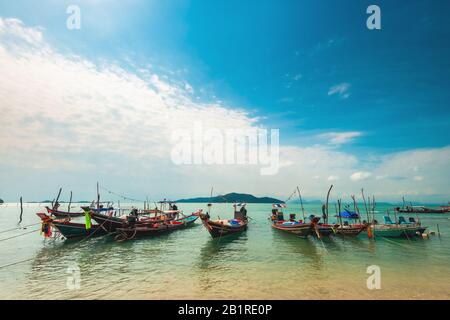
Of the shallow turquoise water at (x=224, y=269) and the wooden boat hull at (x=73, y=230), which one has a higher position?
the wooden boat hull at (x=73, y=230)

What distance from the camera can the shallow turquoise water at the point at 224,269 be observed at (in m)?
12.0

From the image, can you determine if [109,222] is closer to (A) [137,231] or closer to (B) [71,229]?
(A) [137,231]

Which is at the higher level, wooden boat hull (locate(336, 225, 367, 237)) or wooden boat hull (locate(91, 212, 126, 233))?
wooden boat hull (locate(91, 212, 126, 233))

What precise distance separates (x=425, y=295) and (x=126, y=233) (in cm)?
2607

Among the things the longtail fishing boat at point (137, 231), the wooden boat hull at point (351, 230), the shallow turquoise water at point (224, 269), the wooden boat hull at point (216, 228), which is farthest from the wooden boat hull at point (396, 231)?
the longtail fishing boat at point (137, 231)

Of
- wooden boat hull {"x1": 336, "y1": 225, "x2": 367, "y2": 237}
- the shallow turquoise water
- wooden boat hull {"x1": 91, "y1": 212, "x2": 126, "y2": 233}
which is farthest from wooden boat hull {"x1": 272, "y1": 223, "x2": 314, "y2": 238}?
wooden boat hull {"x1": 91, "y1": 212, "x2": 126, "y2": 233}

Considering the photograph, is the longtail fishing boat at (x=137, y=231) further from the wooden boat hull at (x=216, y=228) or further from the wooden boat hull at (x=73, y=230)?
the wooden boat hull at (x=216, y=228)

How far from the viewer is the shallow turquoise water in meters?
12.0

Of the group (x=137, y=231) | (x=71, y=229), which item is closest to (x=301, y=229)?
(x=137, y=231)

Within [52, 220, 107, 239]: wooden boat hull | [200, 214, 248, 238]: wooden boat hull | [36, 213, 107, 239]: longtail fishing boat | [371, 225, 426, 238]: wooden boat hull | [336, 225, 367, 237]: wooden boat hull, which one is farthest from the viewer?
[371, 225, 426, 238]: wooden boat hull

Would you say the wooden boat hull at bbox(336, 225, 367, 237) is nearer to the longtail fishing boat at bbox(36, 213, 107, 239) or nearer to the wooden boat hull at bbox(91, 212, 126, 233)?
the wooden boat hull at bbox(91, 212, 126, 233)

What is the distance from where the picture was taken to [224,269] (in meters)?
15.9

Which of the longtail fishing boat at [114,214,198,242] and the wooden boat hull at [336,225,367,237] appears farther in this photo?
the wooden boat hull at [336,225,367,237]
